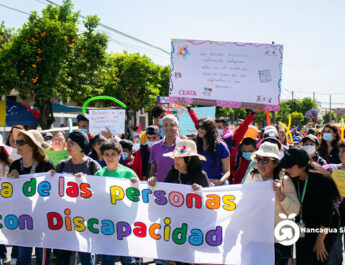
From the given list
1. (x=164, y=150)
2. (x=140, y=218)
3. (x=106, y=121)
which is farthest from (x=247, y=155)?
(x=106, y=121)

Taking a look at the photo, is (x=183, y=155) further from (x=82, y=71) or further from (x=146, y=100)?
(x=146, y=100)

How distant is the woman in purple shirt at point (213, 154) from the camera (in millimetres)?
4570

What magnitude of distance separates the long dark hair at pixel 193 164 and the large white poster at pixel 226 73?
1867mm

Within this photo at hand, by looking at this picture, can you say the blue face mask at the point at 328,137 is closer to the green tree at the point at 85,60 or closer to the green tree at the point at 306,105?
the green tree at the point at 85,60

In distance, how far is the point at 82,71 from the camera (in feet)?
46.0

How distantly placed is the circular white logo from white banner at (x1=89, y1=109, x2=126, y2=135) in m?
3.91

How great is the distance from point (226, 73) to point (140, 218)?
266cm

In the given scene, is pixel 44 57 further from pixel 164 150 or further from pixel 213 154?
pixel 213 154

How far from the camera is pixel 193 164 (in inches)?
153

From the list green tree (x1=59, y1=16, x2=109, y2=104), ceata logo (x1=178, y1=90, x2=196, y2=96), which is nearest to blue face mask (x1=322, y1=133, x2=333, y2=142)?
ceata logo (x1=178, y1=90, x2=196, y2=96)

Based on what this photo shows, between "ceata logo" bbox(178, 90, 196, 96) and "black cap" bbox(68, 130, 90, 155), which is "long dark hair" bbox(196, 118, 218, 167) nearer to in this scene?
"ceata logo" bbox(178, 90, 196, 96)

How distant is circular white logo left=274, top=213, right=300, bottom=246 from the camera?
11.5 feet

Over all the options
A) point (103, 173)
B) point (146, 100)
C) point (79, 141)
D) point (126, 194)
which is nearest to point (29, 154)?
point (79, 141)

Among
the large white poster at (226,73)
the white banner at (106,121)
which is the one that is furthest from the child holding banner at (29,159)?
the white banner at (106,121)
